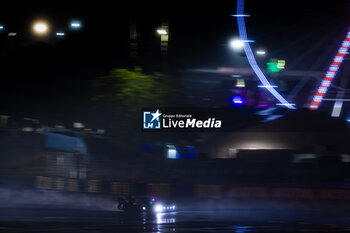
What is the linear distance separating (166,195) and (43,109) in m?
20.5

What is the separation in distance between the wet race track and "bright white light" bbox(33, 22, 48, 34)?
40046 mm

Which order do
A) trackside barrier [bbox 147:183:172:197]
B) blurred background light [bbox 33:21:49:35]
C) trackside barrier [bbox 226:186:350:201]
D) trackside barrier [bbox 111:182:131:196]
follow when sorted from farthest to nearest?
blurred background light [bbox 33:21:49:35]
trackside barrier [bbox 111:182:131:196]
trackside barrier [bbox 147:183:172:197]
trackside barrier [bbox 226:186:350:201]

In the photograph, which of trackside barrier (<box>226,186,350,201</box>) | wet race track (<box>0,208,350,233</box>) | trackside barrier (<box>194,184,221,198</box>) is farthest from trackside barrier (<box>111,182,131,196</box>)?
trackside barrier (<box>226,186,350,201</box>)

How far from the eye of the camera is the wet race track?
13.5 metres

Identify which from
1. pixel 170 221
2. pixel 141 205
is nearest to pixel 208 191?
pixel 141 205

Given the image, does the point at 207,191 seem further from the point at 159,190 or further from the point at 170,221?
the point at 170,221

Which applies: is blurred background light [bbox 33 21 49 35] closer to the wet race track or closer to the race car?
the wet race track

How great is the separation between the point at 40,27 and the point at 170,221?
45.8 metres

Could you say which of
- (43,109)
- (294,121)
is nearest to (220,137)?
(294,121)

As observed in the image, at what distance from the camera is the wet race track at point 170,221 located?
13508mm

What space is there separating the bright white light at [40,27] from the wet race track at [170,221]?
40.0m

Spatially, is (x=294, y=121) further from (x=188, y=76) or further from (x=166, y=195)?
→ (x=166, y=195)

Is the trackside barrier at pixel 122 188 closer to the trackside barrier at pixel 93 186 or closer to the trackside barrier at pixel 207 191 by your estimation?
the trackside barrier at pixel 93 186

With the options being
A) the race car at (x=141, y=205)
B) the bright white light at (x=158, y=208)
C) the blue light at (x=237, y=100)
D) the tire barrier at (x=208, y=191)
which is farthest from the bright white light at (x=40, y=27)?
the bright white light at (x=158, y=208)
